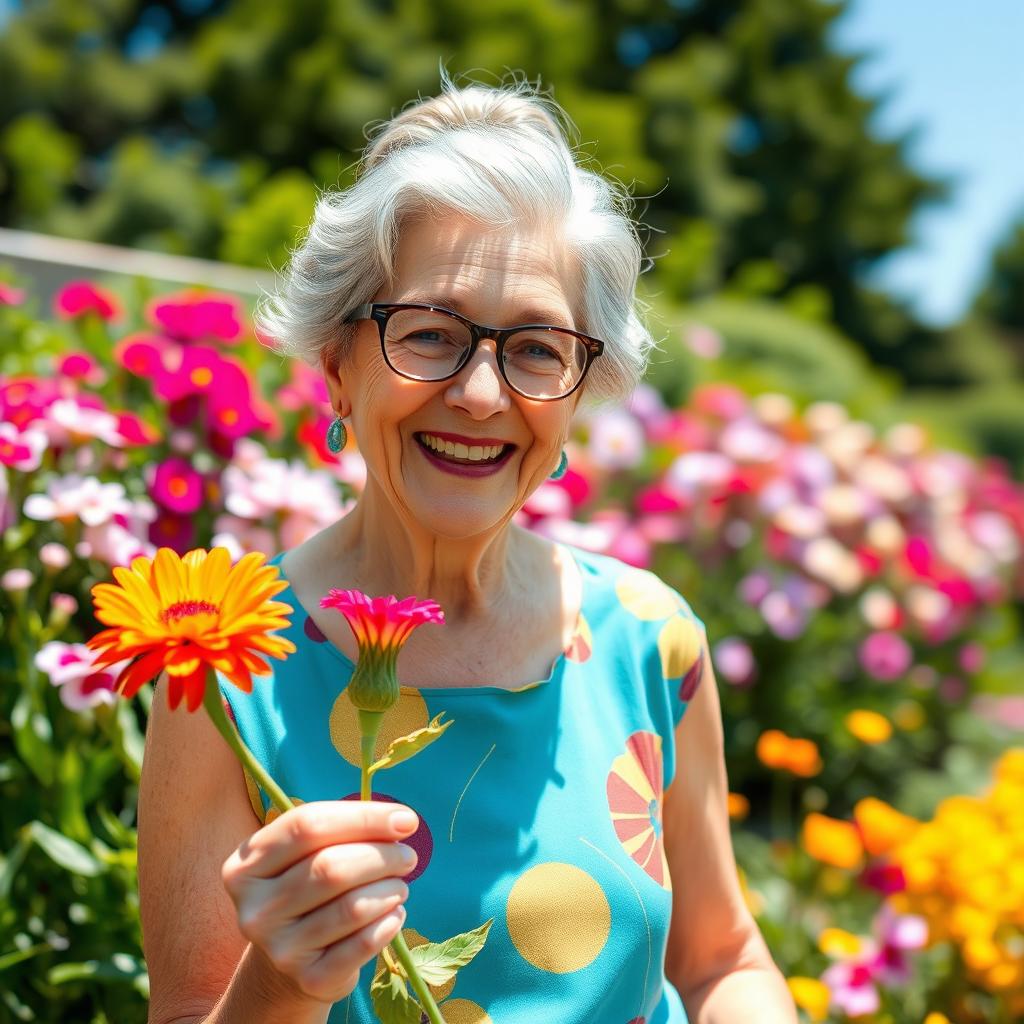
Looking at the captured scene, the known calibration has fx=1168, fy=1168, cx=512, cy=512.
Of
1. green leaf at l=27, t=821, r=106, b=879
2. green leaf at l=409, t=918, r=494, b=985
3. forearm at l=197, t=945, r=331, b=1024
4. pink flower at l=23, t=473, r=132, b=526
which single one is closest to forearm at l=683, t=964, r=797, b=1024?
green leaf at l=409, t=918, r=494, b=985

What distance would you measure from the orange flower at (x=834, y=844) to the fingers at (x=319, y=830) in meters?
1.92

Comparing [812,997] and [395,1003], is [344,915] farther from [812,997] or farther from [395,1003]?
[812,997]

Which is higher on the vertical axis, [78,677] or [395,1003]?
[395,1003]

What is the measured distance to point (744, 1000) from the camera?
1541 mm

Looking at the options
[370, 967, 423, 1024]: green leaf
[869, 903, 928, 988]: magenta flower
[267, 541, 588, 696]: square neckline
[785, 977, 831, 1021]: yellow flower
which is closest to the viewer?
[370, 967, 423, 1024]: green leaf

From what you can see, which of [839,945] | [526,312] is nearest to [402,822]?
[526,312]

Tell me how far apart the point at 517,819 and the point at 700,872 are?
1.15ft

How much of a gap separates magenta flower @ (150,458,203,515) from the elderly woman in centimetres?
78

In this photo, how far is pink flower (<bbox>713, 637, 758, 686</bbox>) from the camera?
3.71 metres

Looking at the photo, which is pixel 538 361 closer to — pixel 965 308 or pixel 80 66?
pixel 80 66

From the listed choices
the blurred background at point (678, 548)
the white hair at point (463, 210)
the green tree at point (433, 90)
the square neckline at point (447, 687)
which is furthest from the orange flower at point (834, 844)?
the green tree at point (433, 90)

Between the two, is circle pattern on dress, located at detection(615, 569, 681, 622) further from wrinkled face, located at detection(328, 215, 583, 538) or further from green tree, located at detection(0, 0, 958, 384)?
green tree, located at detection(0, 0, 958, 384)

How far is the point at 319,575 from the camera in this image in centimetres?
152

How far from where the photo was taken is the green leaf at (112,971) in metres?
1.74
